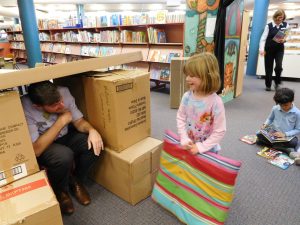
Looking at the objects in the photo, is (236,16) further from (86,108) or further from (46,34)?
(46,34)

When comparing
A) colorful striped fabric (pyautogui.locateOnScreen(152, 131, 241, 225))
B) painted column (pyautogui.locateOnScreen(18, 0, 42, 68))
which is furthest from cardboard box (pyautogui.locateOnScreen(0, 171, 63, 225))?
painted column (pyautogui.locateOnScreen(18, 0, 42, 68))

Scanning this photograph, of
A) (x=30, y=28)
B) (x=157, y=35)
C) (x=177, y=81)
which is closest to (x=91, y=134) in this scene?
(x=177, y=81)

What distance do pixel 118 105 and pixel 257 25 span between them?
18.3 feet

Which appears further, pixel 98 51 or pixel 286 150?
pixel 98 51

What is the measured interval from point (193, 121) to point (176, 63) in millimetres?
2156

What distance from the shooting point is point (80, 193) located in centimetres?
168

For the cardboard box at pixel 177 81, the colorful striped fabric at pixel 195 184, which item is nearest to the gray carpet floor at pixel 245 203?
the colorful striped fabric at pixel 195 184

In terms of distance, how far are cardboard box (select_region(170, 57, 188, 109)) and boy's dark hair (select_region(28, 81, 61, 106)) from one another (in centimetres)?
233

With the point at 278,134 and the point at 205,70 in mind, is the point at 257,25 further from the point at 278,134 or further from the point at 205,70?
the point at 205,70

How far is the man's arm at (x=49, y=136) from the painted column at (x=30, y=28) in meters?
4.93

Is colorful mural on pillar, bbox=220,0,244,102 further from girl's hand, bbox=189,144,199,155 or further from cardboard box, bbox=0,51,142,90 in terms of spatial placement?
girl's hand, bbox=189,144,199,155

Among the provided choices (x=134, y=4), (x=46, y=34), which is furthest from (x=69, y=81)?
(x=134, y=4)

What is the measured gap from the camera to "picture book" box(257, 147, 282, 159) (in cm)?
222

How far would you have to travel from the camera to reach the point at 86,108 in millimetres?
1707
